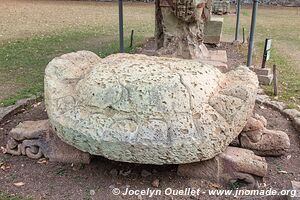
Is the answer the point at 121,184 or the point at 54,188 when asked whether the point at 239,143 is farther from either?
the point at 54,188

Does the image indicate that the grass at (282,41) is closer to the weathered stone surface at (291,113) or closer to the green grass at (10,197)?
the weathered stone surface at (291,113)

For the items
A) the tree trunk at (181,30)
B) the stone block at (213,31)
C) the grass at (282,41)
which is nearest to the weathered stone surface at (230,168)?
the grass at (282,41)

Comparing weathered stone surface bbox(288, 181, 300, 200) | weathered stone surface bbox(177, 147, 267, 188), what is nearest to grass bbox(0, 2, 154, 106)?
weathered stone surface bbox(177, 147, 267, 188)

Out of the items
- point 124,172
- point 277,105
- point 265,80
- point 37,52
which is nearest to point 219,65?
point 277,105

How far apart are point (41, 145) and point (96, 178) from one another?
0.66 m

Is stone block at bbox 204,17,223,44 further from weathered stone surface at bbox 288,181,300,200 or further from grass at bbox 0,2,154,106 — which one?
weathered stone surface at bbox 288,181,300,200

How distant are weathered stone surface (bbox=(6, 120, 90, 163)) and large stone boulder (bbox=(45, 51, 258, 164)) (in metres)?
0.30

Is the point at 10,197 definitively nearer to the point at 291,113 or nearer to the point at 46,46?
the point at 291,113

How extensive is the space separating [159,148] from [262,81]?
3.96 m

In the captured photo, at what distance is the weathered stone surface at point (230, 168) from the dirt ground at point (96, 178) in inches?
3.1

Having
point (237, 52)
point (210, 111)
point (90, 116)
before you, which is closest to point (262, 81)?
point (237, 52)

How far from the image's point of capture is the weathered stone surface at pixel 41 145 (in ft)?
11.7

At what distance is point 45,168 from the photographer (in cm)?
357

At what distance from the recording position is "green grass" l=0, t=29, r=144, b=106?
242 inches
